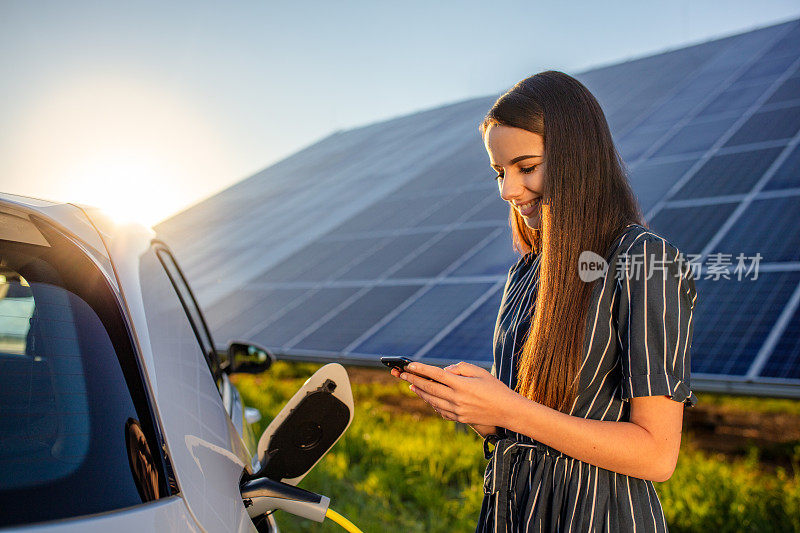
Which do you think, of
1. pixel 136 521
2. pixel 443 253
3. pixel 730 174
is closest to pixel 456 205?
pixel 443 253

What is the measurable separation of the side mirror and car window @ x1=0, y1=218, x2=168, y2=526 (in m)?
1.69

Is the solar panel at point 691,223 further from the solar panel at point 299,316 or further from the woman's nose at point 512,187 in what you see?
the woman's nose at point 512,187

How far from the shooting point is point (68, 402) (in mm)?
1242

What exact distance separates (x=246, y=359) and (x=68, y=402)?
195 cm

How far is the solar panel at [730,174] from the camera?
20.1 ft

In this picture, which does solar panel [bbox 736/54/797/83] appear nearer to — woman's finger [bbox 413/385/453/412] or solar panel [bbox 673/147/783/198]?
solar panel [bbox 673/147/783/198]

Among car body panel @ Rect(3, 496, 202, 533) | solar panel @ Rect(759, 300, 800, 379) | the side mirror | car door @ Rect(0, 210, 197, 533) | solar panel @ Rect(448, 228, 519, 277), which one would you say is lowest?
solar panel @ Rect(448, 228, 519, 277)

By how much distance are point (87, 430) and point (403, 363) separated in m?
0.66

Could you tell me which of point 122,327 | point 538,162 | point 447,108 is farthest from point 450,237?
point 447,108

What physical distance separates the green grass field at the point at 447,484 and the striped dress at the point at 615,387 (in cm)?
225

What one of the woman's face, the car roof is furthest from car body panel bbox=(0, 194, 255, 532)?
the woman's face

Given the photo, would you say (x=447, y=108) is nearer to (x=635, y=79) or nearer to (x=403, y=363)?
(x=635, y=79)

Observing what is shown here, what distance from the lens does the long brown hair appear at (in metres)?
1.60

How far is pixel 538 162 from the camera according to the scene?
1.71m
